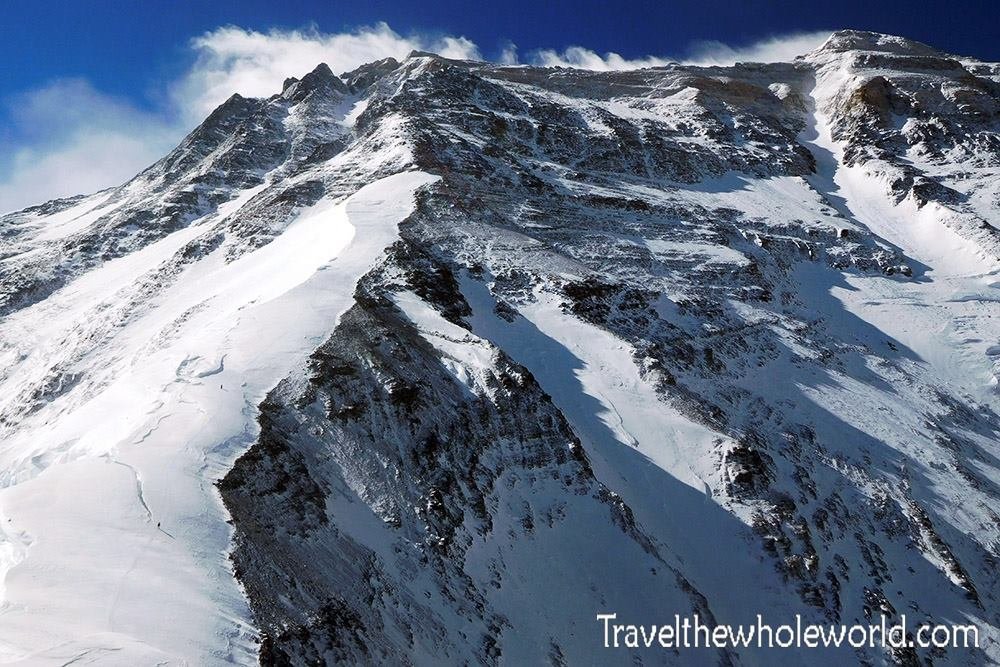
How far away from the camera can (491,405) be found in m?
A: 20.0

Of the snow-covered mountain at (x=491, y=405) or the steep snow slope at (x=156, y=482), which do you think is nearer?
the steep snow slope at (x=156, y=482)

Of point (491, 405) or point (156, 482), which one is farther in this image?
point (491, 405)

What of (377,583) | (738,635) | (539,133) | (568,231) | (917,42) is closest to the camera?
(377,583)

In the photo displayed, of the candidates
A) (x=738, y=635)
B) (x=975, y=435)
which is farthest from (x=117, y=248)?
(x=975, y=435)

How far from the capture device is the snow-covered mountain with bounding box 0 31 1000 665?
11914 millimetres

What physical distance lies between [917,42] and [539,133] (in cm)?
8185

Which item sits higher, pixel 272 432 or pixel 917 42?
pixel 917 42

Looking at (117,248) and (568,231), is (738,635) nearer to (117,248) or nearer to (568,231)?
(568,231)

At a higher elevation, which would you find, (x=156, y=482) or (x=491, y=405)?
(x=156, y=482)

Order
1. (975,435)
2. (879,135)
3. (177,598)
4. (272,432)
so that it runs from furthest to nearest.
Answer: (879,135) → (975,435) → (272,432) → (177,598)

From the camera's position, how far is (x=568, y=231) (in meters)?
39.3

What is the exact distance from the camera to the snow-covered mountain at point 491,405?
1191cm

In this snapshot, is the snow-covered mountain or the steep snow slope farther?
the snow-covered mountain

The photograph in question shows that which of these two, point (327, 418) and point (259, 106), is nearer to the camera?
point (327, 418)
